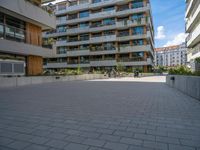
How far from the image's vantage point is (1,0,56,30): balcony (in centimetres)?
1474

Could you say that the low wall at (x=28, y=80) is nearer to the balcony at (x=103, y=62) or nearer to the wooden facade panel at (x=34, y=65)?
the wooden facade panel at (x=34, y=65)

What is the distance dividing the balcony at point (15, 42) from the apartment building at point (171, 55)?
142 meters

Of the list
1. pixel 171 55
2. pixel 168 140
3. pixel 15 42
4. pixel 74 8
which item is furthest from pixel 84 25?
pixel 171 55

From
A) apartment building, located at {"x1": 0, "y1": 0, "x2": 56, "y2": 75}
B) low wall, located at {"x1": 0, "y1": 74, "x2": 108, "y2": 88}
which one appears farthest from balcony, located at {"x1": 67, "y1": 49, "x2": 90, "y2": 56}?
apartment building, located at {"x1": 0, "y1": 0, "x2": 56, "y2": 75}

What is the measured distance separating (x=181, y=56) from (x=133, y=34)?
4727 inches

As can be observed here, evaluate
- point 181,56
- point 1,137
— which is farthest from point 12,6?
point 181,56

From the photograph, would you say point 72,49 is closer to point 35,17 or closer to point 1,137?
point 35,17

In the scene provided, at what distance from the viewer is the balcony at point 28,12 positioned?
14738 millimetres

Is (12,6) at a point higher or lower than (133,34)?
lower

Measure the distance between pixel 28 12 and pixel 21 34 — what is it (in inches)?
94.1

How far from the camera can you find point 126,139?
11.0 feet

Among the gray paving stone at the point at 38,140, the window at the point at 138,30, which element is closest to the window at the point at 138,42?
the window at the point at 138,30

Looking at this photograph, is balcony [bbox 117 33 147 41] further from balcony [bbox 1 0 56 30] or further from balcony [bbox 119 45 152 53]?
balcony [bbox 1 0 56 30]

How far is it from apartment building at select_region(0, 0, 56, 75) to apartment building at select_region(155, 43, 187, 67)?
140 metres
